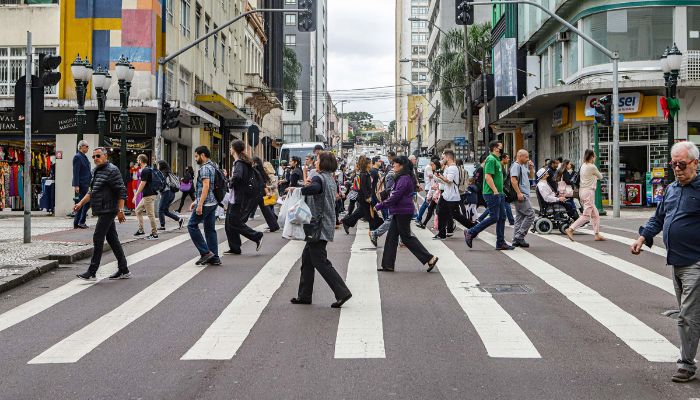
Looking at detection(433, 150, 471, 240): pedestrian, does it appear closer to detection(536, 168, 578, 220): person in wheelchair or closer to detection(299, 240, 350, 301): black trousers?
detection(536, 168, 578, 220): person in wheelchair

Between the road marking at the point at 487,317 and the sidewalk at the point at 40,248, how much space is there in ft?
18.8

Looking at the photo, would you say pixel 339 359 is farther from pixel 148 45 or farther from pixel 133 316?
pixel 148 45

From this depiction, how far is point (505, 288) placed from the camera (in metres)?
9.36

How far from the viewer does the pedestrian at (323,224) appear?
8.06 meters

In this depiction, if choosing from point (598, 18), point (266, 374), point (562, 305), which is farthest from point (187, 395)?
point (598, 18)

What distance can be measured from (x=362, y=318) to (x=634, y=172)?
23.8 metres

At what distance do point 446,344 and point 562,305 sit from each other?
2.35 metres

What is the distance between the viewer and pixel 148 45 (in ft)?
90.6

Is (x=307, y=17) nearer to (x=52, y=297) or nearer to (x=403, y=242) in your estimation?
(x=403, y=242)

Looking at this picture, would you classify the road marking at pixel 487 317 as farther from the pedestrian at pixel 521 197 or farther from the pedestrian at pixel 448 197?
Answer: the pedestrian at pixel 448 197

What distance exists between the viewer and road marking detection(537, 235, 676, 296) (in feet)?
32.4

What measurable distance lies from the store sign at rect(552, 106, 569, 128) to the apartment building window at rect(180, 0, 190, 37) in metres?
16.5

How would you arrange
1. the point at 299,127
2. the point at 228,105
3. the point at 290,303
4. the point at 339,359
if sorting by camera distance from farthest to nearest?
the point at 299,127 < the point at 228,105 < the point at 290,303 < the point at 339,359

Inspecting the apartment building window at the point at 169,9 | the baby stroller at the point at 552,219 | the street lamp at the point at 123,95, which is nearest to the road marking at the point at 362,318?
the baby stroller at the point at 552,219
